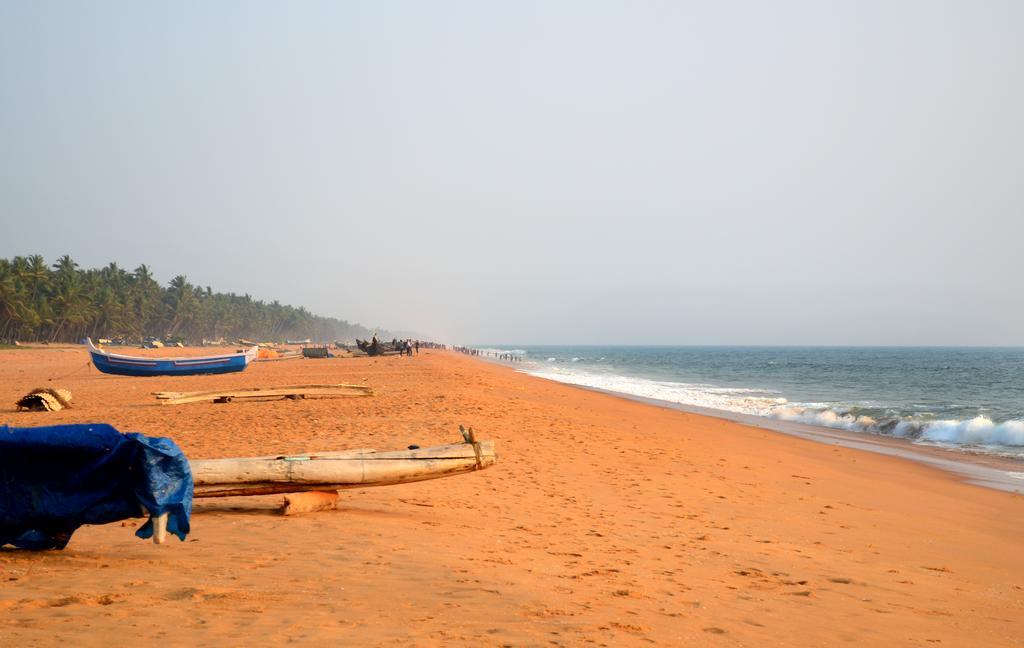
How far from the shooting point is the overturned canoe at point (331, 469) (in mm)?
8062

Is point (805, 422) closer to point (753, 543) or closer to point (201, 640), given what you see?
point (753, 543)

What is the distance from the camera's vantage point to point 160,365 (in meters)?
38.2

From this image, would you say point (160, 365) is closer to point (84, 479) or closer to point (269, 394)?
point (269, 394)

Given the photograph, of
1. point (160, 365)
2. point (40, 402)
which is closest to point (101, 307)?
point (160, 365)

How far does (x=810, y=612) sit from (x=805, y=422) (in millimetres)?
25719

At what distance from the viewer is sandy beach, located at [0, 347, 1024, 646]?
529 centimetres

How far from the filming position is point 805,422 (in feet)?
99.0

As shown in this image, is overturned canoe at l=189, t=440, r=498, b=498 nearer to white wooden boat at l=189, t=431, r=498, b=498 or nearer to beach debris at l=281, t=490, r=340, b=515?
white wooden boat at l=189, t=431, r=498, b=498

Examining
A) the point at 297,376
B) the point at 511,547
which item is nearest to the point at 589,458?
the point at 511,547

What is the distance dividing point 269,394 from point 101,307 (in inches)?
3717

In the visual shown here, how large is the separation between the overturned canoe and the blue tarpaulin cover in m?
1.43

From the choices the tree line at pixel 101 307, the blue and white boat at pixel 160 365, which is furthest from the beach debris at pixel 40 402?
the tree line at pixel 101 307

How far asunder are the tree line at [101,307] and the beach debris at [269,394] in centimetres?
7192

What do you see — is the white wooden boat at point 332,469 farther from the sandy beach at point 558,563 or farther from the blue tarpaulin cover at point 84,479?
the blue tarpaulin cover at point 84,479
